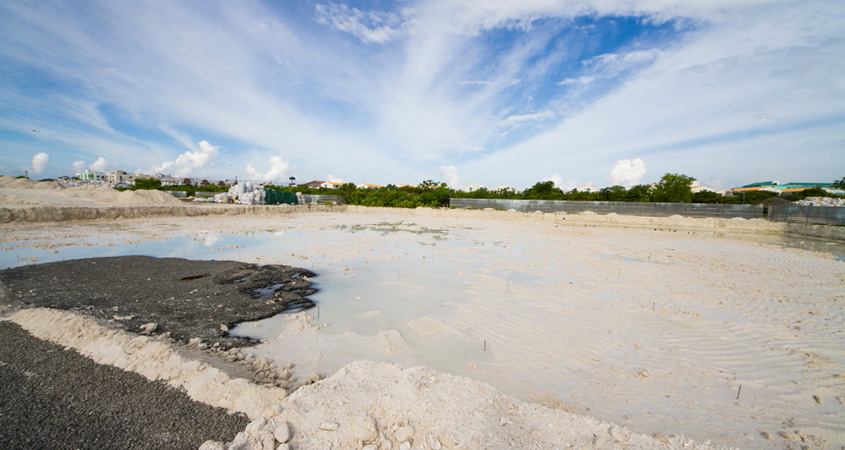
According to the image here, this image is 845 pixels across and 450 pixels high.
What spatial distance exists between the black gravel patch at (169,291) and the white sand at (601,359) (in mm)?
1068

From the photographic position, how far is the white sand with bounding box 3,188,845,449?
2.61 metres

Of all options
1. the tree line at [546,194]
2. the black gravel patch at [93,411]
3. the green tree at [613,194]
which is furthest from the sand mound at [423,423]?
the green tree at [613,194]

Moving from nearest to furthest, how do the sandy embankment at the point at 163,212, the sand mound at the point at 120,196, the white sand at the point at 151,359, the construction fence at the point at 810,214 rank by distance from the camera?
the white sand at the point at 151,359
the sandy embankment at the point at 163,212
the construction fence at the point at 810,214
the sand mound at the point at 120,196

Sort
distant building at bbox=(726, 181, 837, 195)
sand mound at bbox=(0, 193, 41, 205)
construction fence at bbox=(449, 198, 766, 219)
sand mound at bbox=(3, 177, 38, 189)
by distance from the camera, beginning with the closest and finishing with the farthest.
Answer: sand mound at bbox=(0, 193, 41, 205), construction fence at bbox=(449, 198, 766, 219), sand mound at bbox=(3, 177, 38, 189), distant building at bbox=(726, 181, 837, 195)

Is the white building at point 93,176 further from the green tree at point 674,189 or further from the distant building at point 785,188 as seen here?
the distant building at point 785,188

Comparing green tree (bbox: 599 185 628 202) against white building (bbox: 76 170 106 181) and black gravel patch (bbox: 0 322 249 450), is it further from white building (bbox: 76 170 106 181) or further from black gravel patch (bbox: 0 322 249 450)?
white building (bbox: 76 170 106 181)

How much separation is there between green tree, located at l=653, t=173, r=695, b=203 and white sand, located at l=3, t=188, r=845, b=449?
41480 mm

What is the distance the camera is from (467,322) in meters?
5.16

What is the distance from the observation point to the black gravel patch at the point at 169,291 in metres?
4.59

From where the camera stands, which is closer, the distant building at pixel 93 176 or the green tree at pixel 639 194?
the green tree at pixel 639 194

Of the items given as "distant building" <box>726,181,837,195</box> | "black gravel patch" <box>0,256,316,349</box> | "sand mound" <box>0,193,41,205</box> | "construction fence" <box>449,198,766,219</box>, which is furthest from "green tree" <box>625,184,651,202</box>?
"sand mound" <box>0,193,41,205</box>

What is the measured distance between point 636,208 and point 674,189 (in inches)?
784

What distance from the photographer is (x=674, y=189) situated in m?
43.7

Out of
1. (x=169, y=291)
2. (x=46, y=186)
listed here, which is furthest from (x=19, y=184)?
(x=169, y=291)
